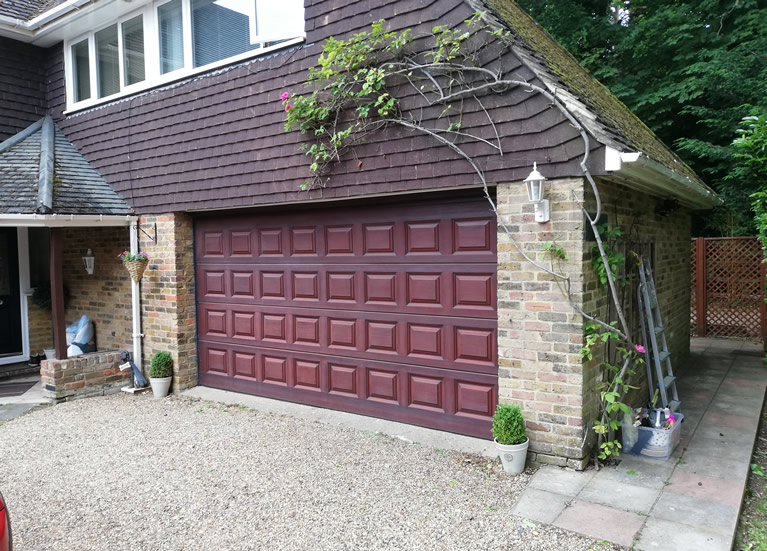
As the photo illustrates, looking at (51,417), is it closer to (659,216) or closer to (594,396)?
(594,396)

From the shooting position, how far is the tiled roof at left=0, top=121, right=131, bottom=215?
6582 mm

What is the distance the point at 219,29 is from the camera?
6.39 meters

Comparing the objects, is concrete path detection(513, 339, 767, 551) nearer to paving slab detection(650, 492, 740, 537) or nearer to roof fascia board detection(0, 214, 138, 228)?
paving slab detection(650, 492, 740, 537)

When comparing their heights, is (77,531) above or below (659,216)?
below

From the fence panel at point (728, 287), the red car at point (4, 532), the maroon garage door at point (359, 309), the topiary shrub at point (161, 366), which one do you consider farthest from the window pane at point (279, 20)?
the fence panel at point (728, 287)

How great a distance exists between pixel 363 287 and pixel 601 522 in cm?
303

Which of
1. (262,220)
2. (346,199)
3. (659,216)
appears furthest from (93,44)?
(659,216)

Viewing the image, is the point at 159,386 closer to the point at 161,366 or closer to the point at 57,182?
the point at 161,366

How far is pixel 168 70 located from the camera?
6996 mm

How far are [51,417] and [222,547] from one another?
12.8 feet

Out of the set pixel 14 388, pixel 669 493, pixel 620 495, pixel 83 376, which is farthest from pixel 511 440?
pixel 14 388

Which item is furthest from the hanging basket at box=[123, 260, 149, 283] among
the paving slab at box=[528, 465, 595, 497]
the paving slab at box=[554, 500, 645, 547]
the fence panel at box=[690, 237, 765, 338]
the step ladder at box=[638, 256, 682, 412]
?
the fence panel at box=[690, 237, 765, 338]

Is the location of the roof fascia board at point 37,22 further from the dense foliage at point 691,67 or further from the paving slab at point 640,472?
the dense foliage at point 691,67

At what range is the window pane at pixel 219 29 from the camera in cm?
617
